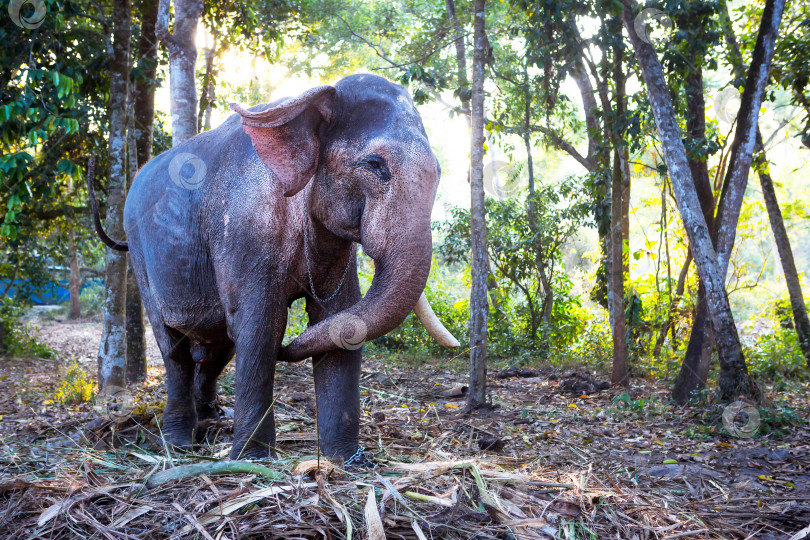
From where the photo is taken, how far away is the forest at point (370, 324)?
304 cm

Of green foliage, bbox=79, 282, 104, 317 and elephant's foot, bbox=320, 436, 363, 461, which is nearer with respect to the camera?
elephant's foot, bbox=320, 436, 363, 461

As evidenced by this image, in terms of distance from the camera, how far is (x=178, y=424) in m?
4.41

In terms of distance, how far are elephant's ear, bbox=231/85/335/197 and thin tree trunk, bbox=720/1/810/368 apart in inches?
244

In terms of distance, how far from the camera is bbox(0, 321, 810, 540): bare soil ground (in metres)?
2.71

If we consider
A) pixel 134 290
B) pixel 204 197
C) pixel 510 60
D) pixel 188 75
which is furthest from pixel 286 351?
pixel 510 60

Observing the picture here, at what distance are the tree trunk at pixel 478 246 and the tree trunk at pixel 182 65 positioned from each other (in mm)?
2537

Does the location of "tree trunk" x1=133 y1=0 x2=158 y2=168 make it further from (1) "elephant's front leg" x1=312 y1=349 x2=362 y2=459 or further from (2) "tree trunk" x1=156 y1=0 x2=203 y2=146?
(1) "elephant's front leg" x1=312 y1=349 x2=362 y2=459

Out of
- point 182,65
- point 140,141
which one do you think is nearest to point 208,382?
point 182,65

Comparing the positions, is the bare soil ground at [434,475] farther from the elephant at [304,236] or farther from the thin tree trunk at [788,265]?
the thin tree trunk at [788,265]

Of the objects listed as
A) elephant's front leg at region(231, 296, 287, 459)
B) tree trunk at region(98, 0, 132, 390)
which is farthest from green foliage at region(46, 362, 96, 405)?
elephant's front leg at region(231, 296, 287, 459)

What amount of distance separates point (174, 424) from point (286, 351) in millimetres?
1365

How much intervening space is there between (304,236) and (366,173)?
49cm

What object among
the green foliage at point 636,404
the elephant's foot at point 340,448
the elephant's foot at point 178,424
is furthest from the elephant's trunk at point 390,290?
the green foliage at point 636,404

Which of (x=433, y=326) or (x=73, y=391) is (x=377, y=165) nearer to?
(x=433, y=326)
